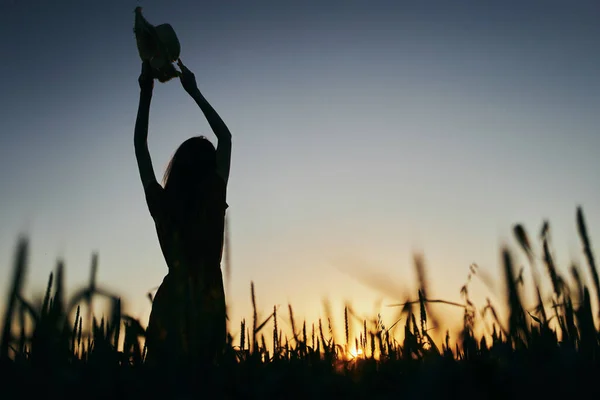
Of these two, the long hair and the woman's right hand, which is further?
the woman's right hand

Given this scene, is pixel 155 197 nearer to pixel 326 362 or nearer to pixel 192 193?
pixel 192 193

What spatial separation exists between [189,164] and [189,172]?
2.6 inches

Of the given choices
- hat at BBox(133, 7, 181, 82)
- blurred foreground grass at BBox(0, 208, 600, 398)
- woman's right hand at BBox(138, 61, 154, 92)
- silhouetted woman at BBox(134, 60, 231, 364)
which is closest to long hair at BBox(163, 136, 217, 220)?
silhouetted woman at BBox(134, 60, 231, 364)

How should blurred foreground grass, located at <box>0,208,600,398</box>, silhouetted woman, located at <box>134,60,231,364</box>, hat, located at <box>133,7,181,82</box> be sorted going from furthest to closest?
hat, located at <box>133,7,181,82</box> < silhouetted woman, located at <box>134,60,231,364</box> < blurred foreground grass, located at <box>0,208,600,398</box>

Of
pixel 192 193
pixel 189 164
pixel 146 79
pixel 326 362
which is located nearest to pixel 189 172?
pixel 189 164

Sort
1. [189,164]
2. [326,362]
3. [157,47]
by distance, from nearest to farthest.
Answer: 1. [326,362]
2. [189,164]
3. [157,47]

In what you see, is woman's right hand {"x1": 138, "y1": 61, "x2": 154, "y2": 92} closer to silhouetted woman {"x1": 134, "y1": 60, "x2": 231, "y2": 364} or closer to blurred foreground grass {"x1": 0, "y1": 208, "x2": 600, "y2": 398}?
silhouetted woman {"x1": 134, "y1": 60, "x2": 231, "y2": 364}

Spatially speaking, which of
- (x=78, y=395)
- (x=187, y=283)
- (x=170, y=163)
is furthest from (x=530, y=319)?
(x=170, y=163)

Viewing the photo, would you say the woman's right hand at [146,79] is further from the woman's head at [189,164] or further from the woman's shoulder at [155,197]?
the woman's shoulder at [155,197]

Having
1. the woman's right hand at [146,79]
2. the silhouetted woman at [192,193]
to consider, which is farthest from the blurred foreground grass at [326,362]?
the woman's right hand at [146,79]

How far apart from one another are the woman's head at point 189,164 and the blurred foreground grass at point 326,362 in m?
1.80

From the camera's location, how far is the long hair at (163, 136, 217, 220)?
3697mm

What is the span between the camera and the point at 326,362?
2072mm

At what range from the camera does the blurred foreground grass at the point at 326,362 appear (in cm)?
128
